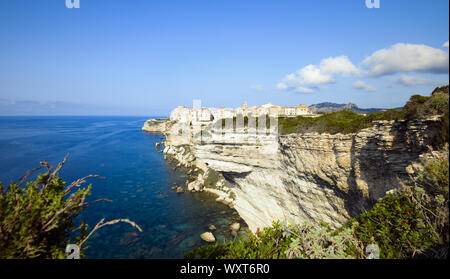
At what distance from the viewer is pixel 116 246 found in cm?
1950

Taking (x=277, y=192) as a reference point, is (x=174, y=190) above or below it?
below

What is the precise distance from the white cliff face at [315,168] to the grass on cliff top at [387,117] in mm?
400

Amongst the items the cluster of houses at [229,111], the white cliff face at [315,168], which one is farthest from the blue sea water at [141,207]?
the cluster of houses at [229,111]

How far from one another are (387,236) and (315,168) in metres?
9.57

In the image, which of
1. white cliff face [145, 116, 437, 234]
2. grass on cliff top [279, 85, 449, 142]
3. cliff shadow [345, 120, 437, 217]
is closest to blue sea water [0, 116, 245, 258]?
white cliff face [145, 116, 437, 234]

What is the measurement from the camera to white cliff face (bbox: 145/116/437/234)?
31.1ft

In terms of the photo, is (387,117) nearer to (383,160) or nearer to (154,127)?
(383,160)

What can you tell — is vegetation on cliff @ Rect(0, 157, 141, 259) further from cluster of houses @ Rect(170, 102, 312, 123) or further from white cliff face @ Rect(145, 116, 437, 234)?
cluster of houses @ Rect(170, 102, 312, 123)

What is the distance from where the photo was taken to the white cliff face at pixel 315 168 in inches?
374
